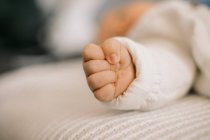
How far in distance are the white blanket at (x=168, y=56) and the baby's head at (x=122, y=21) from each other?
158 millimetres

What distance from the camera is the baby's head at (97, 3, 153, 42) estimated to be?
0.87m

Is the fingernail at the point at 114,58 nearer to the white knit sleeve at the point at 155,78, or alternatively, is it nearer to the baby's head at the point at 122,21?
the white knit sleeve at the point at 155,78

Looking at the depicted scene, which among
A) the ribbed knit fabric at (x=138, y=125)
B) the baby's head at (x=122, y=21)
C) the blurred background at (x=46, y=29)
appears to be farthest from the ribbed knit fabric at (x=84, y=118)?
the blurred background at (x=46, y=29)

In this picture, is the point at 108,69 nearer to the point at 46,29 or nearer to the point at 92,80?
the point at 92,80

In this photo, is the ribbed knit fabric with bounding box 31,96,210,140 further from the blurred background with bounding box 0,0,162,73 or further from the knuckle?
the blurred background with bounding box 0,0,162,73

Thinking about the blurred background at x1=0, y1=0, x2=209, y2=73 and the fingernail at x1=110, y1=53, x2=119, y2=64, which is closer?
the fingernail at x1=110, y1=53, x2=119, y2=64

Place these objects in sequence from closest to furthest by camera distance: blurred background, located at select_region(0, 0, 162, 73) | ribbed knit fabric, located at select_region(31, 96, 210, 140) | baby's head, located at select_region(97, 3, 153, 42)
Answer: ribbed knit fabric, located at select_region(31, 96, 210, 140) → baby's head, located at select_region(97, 3, 153, 42) → blurred background, located at select_region(0, 0, 162, 73)

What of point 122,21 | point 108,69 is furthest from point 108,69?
point 122,21

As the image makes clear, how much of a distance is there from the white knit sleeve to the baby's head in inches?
11.5

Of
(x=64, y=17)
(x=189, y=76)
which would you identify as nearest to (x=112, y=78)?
(x=189, y=76)

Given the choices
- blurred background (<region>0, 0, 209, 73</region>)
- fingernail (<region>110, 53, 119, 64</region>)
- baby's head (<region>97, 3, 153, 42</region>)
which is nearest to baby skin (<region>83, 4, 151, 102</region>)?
fingernail (<region>110, 53, 119, 64</region>)

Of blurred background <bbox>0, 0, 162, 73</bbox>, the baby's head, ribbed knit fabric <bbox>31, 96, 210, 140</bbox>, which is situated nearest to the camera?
ribbed knit fabric <bbox>31, 96, 210, 140</bbox>

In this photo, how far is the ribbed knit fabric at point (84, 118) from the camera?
0.46 metres

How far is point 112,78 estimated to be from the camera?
468 mm
